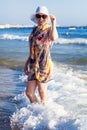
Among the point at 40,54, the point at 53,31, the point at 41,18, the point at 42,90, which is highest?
the point at 41,18

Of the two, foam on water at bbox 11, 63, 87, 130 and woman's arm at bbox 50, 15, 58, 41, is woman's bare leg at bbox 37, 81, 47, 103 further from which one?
woman's arm at bbox 50, 15, 58, 41

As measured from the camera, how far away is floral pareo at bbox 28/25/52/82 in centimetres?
601

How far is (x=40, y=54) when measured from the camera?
6078 mm

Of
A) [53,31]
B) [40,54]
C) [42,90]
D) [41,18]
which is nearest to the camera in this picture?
[53,31]

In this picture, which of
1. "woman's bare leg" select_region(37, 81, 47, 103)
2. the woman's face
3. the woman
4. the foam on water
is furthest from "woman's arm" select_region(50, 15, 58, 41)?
the foam on water

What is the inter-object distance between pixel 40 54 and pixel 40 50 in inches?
2.6

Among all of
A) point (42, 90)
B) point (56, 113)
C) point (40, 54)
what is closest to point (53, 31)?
point (40, 54)

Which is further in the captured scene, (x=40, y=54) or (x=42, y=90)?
(x=42, y=90)

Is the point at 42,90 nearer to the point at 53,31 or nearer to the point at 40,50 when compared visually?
the point at 40,50

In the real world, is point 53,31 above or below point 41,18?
below

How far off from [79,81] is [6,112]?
3.14 m

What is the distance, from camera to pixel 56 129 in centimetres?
568

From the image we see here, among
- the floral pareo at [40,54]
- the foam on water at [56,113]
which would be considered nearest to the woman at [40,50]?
the floral pareo at [40,54]

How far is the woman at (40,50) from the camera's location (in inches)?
234
